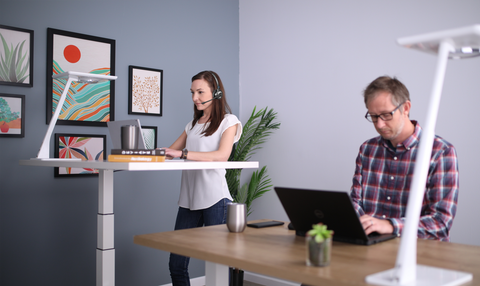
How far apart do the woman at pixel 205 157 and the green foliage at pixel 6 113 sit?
1.28m

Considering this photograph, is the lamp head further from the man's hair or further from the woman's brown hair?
the woman's brown hair

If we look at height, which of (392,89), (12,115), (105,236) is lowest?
A: (105,236)

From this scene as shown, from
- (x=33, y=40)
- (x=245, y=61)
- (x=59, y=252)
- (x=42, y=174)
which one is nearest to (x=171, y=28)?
(x=245, y=61)

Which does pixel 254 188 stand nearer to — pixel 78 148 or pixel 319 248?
pixel 78 148

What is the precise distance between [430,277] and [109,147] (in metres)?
2.94

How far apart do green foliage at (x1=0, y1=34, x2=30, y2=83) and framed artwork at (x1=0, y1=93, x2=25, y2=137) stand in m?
0.13

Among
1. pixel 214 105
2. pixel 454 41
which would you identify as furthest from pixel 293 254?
pixel 214 105

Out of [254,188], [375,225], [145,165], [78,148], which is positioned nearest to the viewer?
[375,225]

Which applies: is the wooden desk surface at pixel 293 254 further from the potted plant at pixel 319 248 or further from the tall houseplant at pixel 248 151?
the tall houseplant at pixel 248 151

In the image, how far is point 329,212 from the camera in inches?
57.6

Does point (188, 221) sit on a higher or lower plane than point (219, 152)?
lower

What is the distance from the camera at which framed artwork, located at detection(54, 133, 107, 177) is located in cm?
330

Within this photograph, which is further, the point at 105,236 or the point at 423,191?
the point at 105,236

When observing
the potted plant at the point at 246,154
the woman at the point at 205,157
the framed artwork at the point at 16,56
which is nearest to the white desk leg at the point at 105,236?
the woman at the point at 205,157
